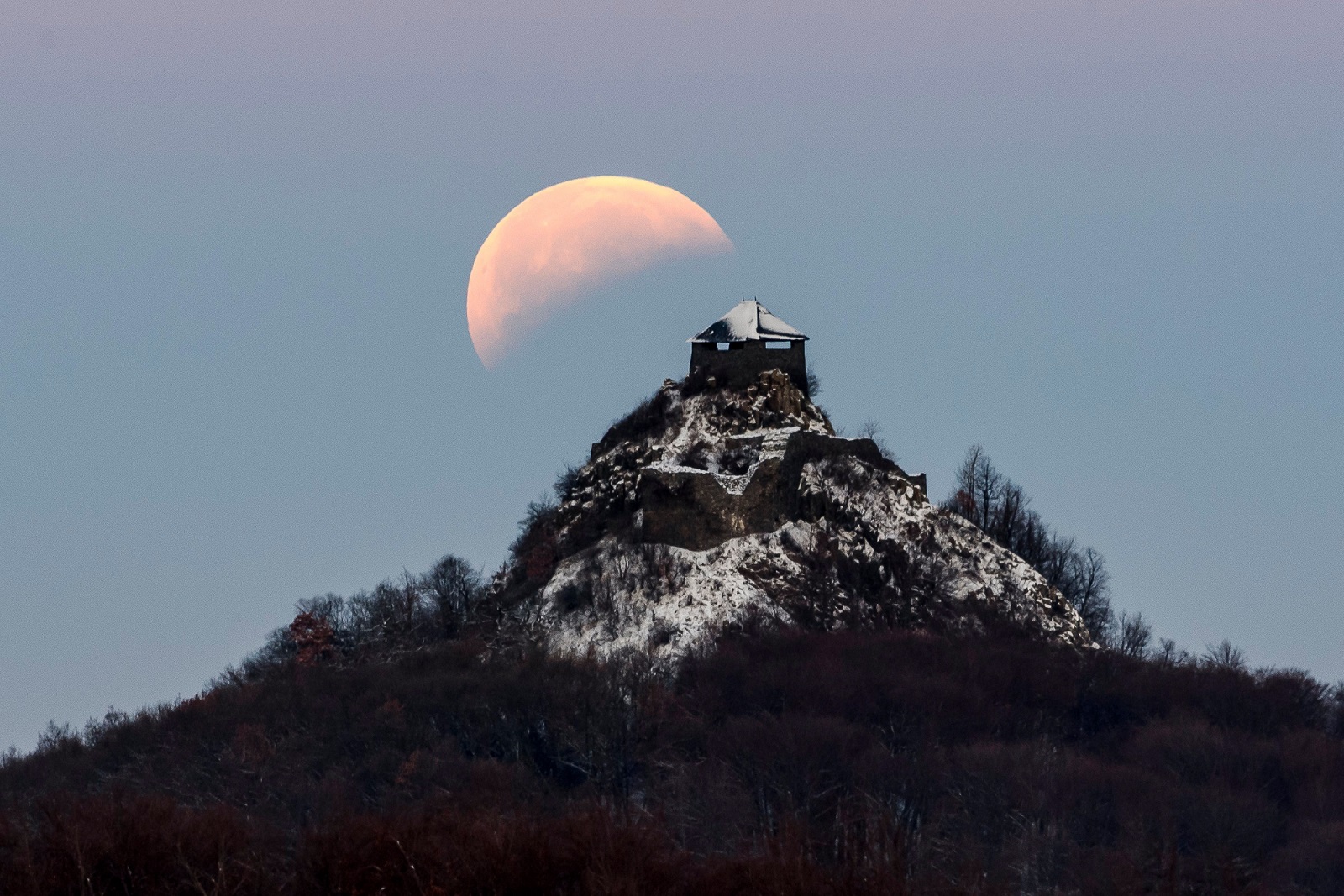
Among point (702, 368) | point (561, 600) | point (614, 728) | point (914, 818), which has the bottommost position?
point (914, 818)

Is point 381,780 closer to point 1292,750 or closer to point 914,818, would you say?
point 914,818

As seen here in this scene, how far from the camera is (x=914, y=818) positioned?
62.9 metres

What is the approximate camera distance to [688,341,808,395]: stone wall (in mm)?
84875

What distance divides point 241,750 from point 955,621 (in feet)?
96.4

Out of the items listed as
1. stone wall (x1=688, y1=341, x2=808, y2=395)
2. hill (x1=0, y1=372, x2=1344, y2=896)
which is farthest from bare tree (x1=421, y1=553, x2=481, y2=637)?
stone wall (x1=688, y1=341, x2=808, y2=395)

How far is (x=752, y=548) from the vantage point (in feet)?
256

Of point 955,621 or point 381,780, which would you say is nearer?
point 381,780

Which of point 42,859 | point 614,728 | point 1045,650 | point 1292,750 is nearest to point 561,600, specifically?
point 614,728

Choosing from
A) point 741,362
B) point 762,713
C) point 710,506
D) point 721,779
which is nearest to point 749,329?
point 741,362

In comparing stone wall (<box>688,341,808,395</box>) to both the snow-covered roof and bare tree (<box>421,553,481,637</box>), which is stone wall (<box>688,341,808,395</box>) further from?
bare tree (<box>421,553,481,637</box>)

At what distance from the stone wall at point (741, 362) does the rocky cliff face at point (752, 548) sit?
27.2 inches

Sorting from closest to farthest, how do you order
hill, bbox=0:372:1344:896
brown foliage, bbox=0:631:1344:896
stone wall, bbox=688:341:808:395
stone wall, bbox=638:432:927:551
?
brown foliage, bbox=0:631:1344:896 → hill, bbox=0:372:1344:896 → stone wall, bbox=638:432:927:551 → stone wall, bbox=688:341:808:395

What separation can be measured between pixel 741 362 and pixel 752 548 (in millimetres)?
10501

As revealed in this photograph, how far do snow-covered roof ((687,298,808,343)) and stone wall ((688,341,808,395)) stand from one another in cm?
30
